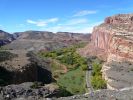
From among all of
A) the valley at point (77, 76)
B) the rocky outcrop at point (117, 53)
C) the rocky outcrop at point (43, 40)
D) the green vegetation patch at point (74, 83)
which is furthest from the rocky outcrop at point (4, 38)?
the green vegetation patch at point (74, 83)

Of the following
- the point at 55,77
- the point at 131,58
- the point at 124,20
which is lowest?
the point at 55,77

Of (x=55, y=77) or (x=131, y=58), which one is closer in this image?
(x=131, y=58)

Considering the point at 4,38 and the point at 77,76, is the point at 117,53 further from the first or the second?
the point at 4,38

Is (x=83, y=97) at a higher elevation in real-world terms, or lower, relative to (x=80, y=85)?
higher

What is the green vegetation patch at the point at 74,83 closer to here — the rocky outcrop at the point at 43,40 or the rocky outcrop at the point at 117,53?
the rocky outcrop at the point at 117,53

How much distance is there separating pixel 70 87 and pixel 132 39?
15.1 metres

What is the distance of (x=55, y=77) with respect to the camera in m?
50.6

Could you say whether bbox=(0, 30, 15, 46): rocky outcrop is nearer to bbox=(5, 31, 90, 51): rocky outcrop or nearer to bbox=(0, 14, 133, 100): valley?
bbox=(5, 31, 90, 51): rocky outcrop

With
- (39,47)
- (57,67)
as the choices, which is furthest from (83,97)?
(39,47)

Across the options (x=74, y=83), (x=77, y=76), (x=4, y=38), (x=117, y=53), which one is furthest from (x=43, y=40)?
(x=74, y=83)

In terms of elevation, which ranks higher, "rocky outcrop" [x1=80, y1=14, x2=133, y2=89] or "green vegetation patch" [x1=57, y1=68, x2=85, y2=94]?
"rocky outcrop" [x1=80, y1=14, x2=133, y2=89]

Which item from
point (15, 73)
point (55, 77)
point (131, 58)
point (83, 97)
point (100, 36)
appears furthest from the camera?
point (100, 36)

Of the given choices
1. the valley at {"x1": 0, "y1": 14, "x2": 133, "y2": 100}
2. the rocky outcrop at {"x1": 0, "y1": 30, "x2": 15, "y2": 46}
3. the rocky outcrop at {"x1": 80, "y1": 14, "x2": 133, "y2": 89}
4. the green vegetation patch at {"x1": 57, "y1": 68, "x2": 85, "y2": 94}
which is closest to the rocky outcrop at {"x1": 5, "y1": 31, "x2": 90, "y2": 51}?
the rocky outcrop at {"x1": 0, "y1": 30, "x2": 15, "y2": 46}

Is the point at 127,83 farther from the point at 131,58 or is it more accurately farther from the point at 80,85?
the point at 131,58
